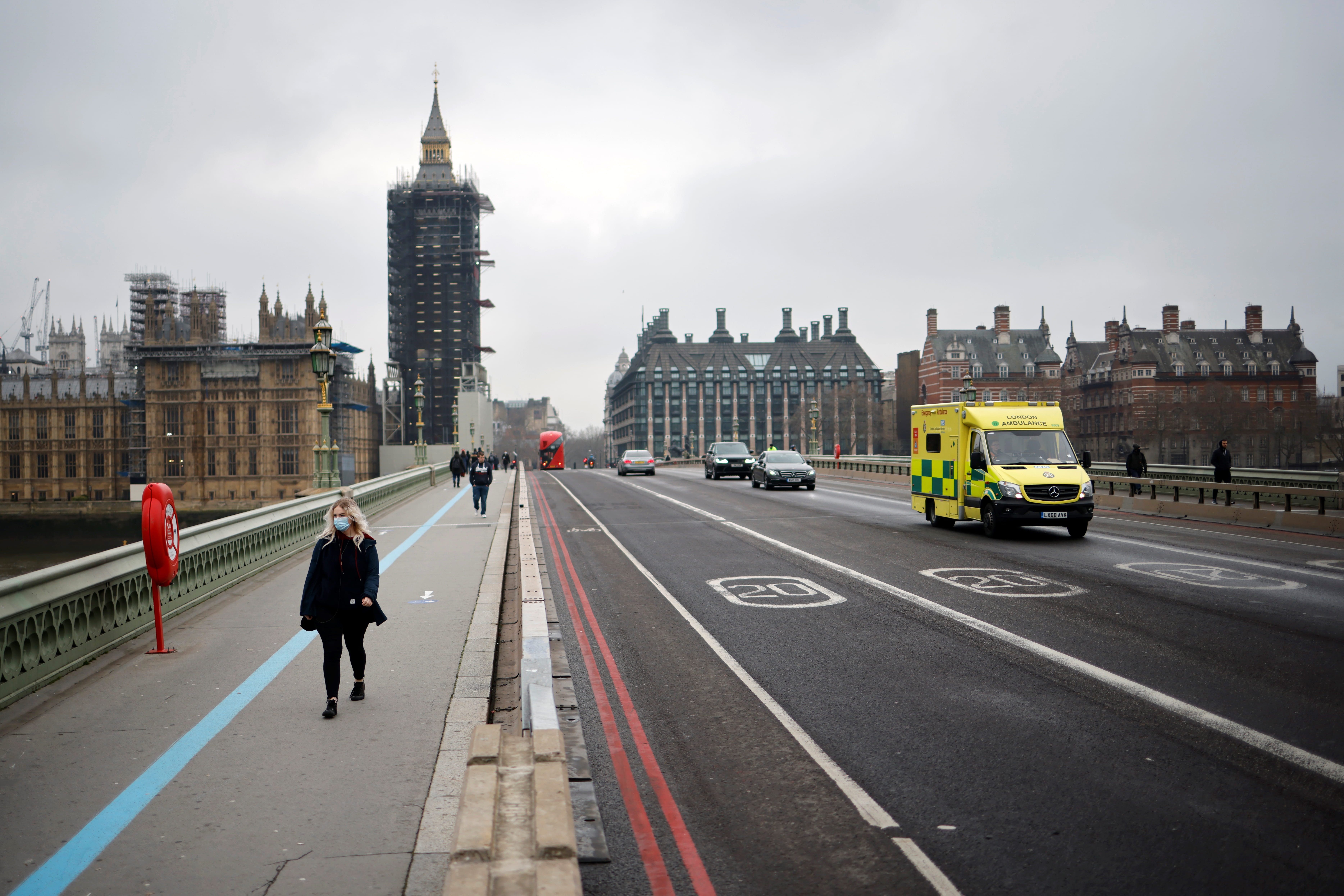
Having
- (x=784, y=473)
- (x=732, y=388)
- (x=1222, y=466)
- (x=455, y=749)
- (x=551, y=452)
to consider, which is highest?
(x=732, y=388)

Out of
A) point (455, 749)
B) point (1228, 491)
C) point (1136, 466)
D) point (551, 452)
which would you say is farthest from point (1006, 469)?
point (551, 452)

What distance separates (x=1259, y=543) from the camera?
16984 mm

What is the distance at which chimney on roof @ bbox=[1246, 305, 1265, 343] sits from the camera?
335 feet

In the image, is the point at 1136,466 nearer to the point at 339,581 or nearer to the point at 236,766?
the point at 339,581

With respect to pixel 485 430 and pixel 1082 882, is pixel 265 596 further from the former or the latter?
pixel 485 430

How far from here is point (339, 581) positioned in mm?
6586

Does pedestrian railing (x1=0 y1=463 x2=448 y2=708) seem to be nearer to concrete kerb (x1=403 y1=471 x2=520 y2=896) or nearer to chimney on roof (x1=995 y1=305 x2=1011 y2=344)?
concrete kerb (x1=403 y1=471 x2=520 y2=896)

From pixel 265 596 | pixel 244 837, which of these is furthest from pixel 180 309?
pixel 244 837

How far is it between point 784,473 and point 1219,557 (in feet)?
68.3

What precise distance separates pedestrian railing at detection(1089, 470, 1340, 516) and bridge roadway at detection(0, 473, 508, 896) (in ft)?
60.1

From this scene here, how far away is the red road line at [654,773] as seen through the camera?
4.22 m

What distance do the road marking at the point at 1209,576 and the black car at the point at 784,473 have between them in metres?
21.0

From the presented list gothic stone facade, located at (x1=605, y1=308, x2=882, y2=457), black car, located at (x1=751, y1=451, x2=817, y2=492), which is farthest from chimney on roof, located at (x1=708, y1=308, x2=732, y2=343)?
black car, located at (x1=751, y1=451, x2=817, y2=492)

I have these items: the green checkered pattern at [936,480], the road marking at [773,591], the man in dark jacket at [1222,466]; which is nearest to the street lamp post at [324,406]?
the road marking at [773,591]
